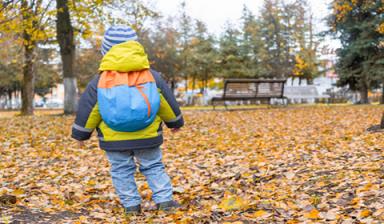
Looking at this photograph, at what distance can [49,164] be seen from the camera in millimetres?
6988

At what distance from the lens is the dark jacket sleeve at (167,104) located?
3898mm

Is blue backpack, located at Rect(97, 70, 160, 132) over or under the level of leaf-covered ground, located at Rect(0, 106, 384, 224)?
over

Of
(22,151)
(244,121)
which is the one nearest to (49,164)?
(22,151)

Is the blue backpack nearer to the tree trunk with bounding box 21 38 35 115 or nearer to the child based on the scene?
the child

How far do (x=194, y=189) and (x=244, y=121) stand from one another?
284 inches

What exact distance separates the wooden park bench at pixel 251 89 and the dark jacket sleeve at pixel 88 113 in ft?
41.3

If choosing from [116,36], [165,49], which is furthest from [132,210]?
[165,49]

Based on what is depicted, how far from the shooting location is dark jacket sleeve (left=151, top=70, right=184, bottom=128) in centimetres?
390

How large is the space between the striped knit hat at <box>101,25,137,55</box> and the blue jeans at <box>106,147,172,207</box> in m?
0.88

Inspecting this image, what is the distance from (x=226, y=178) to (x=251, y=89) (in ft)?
39.4

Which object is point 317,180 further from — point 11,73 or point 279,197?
point 11,73

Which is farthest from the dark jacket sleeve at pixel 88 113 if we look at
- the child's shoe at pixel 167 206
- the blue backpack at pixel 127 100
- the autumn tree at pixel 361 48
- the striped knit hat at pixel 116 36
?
the autumn tree at pixel 361 48

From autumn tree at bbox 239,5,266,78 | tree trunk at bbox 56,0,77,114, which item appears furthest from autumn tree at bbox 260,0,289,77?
tree trunk at bbox 56,0,77,114

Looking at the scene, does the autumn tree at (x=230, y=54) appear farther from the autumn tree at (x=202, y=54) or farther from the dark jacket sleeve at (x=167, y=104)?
the dark jacket sleeve at (x=167, y=104)
